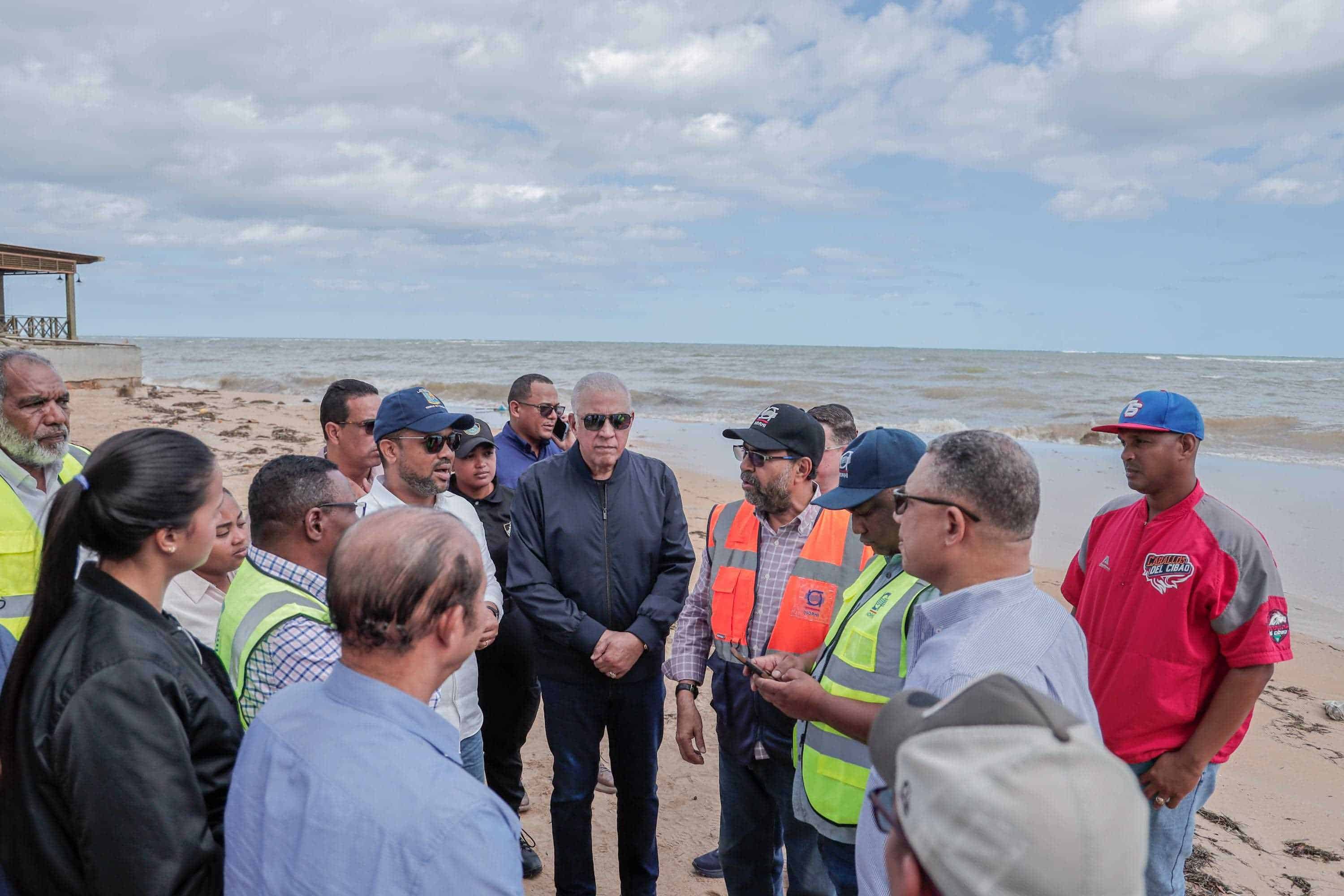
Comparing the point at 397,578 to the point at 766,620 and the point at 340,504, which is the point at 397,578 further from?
the point at 766,620

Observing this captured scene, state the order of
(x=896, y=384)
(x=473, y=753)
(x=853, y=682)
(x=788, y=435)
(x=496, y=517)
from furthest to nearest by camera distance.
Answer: (x=896, y=384) < (x=496, y=517) < (x=473, y=753) < (x=788, y=435) < (x=853, y=682)

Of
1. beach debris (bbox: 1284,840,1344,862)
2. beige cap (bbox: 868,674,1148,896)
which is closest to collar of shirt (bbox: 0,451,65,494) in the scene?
beige cap (bbox: 868,674,1148,896)

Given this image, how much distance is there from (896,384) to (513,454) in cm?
3180

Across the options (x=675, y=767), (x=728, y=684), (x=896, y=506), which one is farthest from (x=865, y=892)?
(x=675, y=767)

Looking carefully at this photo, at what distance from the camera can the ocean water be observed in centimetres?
2177

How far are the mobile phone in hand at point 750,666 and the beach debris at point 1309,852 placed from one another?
3225 mm

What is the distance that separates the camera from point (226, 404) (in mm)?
20859

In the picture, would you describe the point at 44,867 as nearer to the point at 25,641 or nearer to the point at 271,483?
the point at 25,641

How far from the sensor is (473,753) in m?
3.57

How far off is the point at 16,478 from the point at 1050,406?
27545mm

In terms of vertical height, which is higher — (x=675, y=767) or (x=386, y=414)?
(x=386, y=414)

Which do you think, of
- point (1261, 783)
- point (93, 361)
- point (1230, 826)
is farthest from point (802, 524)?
point (93, 361)

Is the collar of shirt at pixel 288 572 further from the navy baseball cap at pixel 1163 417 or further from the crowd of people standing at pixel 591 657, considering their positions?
the navy baseball cap at pixel 1163 417

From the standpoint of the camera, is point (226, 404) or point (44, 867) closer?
point (44, 867)
